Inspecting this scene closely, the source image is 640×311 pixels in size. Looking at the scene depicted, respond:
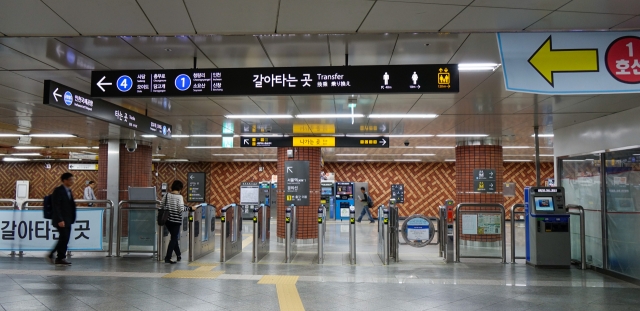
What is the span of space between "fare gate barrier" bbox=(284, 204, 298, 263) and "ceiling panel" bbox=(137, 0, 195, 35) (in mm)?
4954

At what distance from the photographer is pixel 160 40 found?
4.63m

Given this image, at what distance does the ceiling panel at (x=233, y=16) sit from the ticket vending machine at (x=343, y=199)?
18.0 metres

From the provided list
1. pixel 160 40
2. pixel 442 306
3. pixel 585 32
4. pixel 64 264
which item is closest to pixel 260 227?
pixel 64 264

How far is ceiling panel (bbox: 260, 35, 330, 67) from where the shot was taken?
4.58m

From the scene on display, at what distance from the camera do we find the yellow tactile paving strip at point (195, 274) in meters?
7.02

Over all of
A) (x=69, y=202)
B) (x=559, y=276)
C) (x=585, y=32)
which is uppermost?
(x=585, y=32)

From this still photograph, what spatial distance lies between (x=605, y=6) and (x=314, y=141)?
741 centimetres

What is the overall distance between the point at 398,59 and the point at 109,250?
6.80 meters

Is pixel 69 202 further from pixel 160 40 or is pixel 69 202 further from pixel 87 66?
pixel 160 40

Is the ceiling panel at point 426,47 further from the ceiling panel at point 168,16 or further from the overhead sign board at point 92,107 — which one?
the overhead sign board at point 92,107

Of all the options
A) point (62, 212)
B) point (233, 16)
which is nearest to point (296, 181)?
point (62, 212)

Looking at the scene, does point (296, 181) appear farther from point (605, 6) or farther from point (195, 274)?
point (605, 6)

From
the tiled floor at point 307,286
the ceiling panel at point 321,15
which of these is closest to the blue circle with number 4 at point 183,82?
the ceiling panel at point 321,15

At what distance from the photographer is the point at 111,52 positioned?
504 cm
